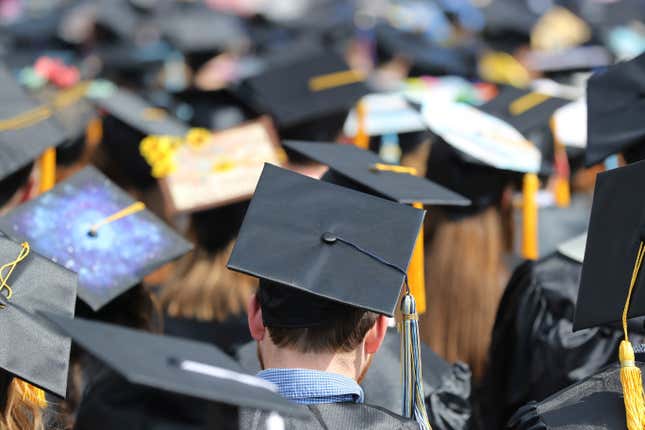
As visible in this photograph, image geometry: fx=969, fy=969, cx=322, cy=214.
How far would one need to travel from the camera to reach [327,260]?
83.7 inches

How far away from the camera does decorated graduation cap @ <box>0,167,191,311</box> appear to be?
2756 mm

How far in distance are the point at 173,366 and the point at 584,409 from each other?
35.9 inches

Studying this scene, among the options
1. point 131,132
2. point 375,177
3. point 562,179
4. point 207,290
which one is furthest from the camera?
point 562,179

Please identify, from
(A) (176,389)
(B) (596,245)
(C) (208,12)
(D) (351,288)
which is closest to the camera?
(A) (176,389)

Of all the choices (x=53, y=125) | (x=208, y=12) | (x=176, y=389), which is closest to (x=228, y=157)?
(x=53, y=125)

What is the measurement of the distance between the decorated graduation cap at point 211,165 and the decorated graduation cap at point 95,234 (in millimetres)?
595

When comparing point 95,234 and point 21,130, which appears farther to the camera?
point 21,130

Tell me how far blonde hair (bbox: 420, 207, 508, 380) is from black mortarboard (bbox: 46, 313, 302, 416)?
165 cm

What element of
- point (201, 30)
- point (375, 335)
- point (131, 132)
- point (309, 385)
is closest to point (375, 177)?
point (375, 335)

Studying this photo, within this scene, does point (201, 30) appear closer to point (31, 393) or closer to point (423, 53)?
point (423, 53)

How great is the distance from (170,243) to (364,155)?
0.66m

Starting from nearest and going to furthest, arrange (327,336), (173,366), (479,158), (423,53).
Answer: (173,366), (327,336), (479,158), (423,53)

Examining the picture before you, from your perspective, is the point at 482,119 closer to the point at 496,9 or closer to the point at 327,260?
the point at 327,260

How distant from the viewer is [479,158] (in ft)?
11.2
